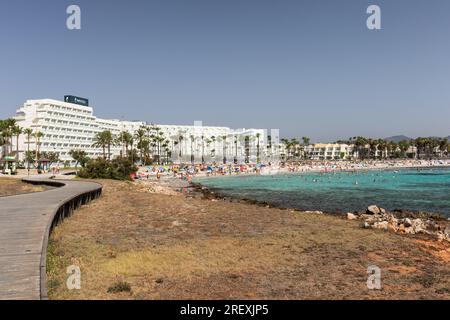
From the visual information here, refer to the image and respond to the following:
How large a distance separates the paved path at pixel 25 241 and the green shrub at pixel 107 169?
3394 cm

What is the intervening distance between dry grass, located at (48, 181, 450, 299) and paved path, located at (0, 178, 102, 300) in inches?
26.8

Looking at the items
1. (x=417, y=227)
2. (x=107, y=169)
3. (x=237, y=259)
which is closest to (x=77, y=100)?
(x=107, y=169)

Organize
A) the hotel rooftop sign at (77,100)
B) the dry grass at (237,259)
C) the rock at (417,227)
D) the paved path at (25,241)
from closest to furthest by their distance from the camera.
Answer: the paved path at (25,241) < the dry grass at (237,259) < the rock at (417,227) < the hotel rooftop sign at (77,100)

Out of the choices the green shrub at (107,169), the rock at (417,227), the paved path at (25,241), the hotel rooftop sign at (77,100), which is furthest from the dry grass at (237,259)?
the hotel rooftop sign at (77,100)

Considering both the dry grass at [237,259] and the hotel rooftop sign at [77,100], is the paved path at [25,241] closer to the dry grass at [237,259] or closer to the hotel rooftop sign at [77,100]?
the dry grass at [237,259]

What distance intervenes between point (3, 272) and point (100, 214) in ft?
47.5

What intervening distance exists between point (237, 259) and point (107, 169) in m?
50.2

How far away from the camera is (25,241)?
12.7 meters

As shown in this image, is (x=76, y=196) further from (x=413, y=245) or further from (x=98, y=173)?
(x=98, y=173)

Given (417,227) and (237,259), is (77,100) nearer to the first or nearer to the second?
(417,227)

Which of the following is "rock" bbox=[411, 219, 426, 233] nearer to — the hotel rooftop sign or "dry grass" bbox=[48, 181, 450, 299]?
"dry grass" bbox=[48, 181, 450, 299]

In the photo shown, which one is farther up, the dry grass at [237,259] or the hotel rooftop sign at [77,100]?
the hotel rooftop sign at [77,100]

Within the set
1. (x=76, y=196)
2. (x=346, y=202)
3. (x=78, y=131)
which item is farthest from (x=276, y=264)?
(x=78, y=131)

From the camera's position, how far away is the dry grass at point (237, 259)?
34.1 ft
